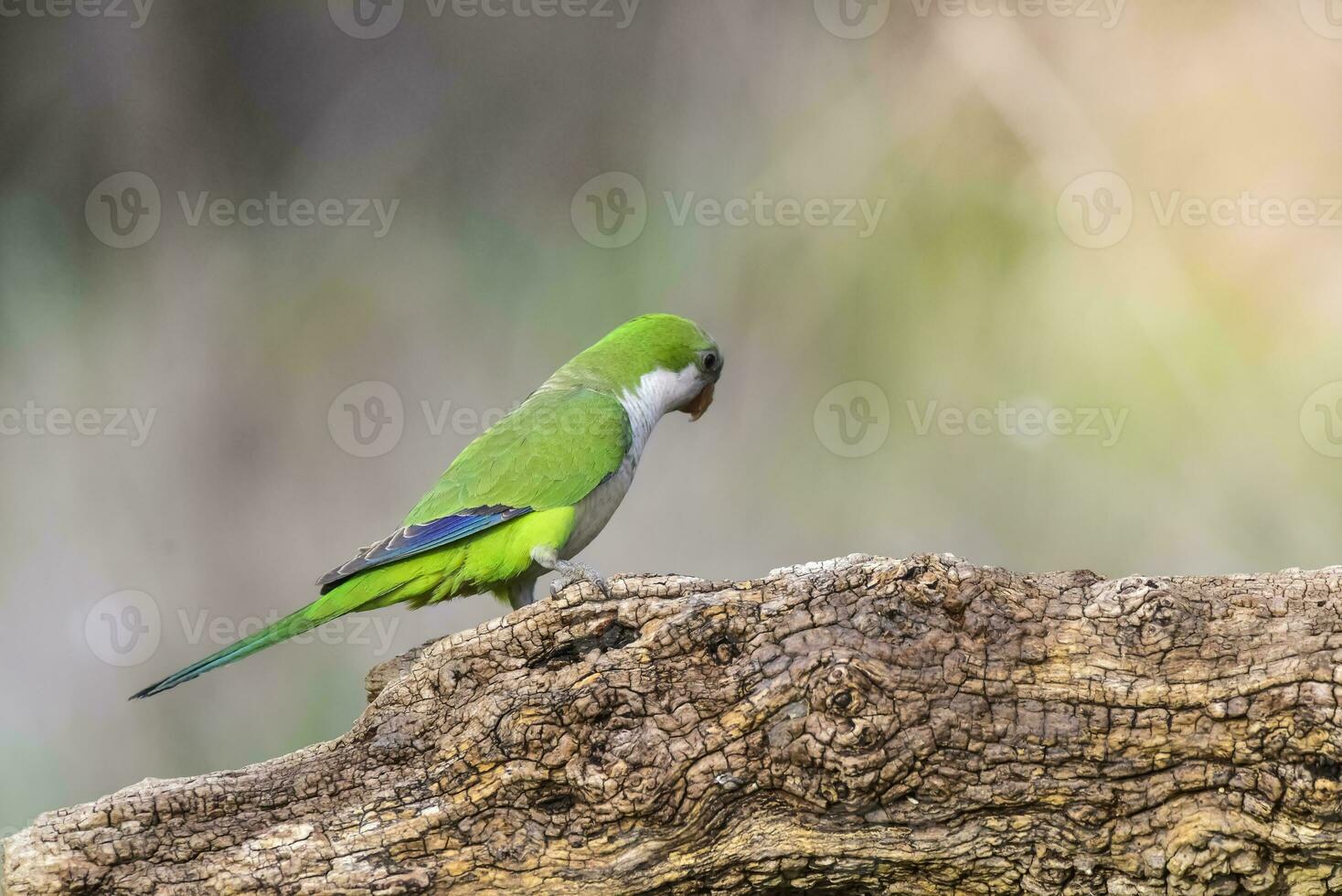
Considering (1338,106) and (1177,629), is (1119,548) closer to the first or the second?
(1338,106)

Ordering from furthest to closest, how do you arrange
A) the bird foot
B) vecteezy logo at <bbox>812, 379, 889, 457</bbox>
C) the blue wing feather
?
vecteezy logo at <bbox>812, 379, 889, 457</bbox>
the blue wing feather
the bird foot

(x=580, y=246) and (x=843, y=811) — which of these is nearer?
(x=843, y=811)

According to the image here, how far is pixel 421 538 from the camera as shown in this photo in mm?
3637

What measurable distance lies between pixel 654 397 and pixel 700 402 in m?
0.42

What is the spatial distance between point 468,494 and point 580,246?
2.34 m

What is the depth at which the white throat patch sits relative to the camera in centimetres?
429

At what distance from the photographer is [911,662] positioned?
2.55 meters

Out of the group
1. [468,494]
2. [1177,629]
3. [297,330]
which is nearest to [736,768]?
[1177,629]

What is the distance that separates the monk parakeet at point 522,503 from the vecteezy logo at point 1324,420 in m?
3.24
